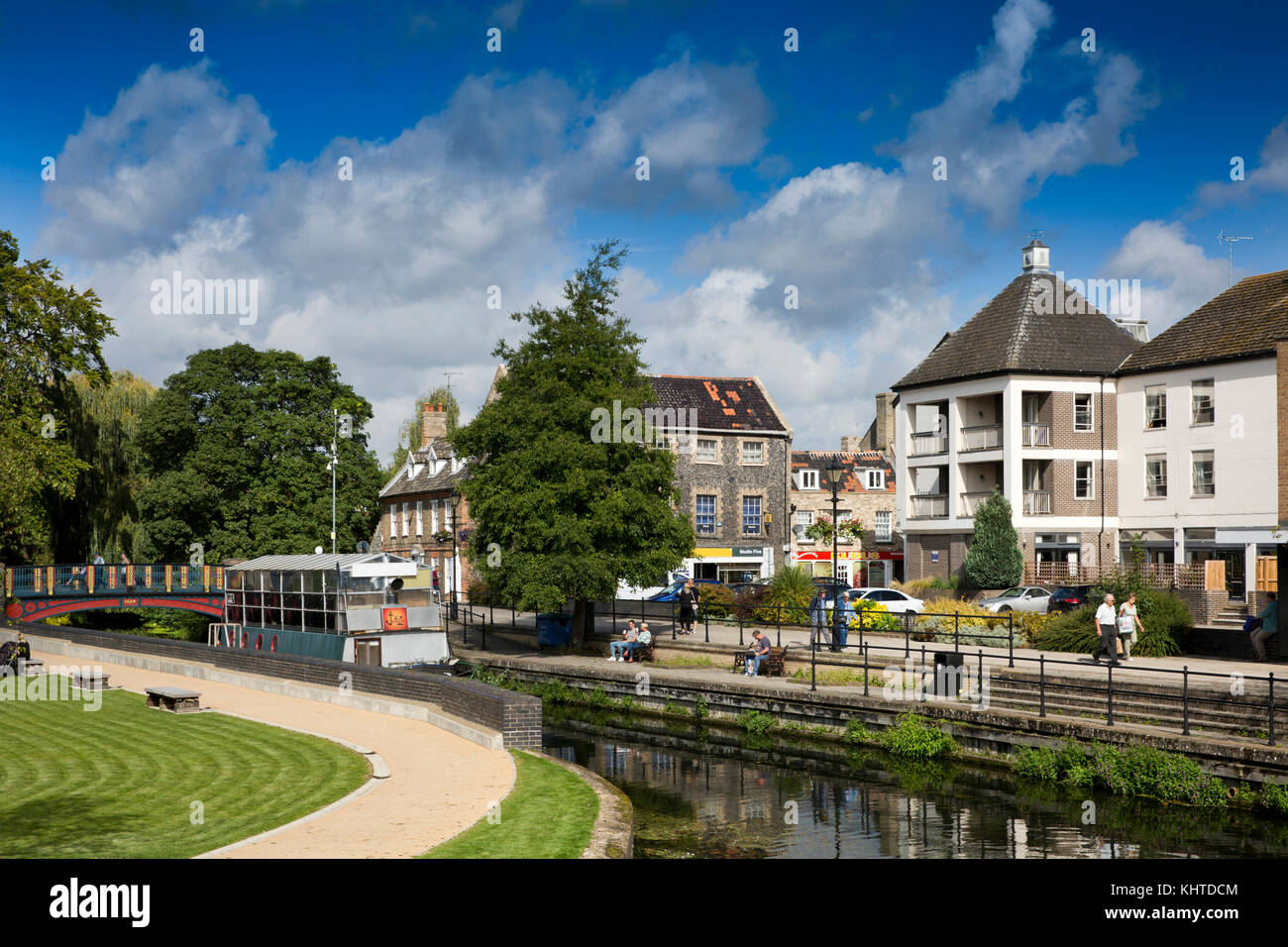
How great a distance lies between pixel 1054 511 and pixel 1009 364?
577 centimetres

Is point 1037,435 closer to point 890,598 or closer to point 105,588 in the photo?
point 890,598

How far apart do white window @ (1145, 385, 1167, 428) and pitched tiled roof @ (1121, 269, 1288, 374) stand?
817 mm

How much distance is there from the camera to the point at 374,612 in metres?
32.9

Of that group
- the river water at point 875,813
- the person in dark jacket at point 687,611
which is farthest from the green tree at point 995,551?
the river water at point 875,813

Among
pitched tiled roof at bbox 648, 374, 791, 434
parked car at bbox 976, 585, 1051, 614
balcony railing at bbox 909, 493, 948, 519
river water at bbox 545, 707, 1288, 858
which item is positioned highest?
pitched tiled roof at bbox 648, 374, 791, 434

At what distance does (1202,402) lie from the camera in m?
41.1

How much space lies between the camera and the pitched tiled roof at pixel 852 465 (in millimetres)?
65062

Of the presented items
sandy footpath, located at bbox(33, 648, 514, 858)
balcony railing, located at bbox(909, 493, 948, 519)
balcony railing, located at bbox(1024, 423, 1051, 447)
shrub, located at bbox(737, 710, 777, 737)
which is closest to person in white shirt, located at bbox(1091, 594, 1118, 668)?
shrub, located at bbox(737, 710, 777, 737)

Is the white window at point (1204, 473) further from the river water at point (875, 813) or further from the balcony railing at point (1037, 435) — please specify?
the river water at point (875, 813)

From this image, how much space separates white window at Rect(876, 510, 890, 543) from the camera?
65.4 m

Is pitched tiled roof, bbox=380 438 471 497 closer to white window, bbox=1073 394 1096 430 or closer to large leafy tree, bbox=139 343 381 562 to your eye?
large leafy tree, bbox=139 343 381 562

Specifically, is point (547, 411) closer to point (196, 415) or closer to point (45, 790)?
point (45, 790)

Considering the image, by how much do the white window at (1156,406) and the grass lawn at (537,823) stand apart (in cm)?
3334

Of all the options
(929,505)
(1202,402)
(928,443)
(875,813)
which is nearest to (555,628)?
(929,505)
